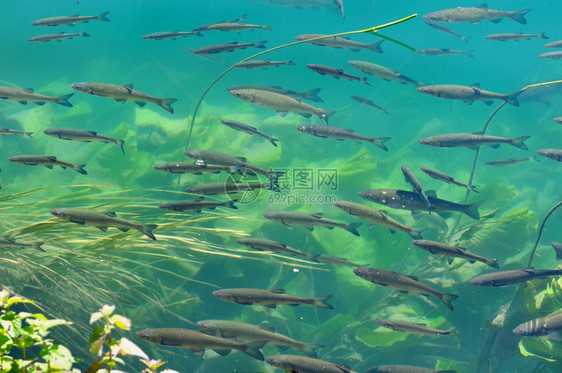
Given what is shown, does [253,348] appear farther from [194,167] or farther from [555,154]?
[555,154]

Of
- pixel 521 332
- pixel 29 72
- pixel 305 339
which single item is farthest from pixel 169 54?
pixel 521 332

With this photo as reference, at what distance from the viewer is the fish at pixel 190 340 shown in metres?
2.93

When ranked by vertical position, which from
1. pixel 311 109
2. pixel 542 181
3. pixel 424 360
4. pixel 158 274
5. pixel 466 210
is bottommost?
pixel 542 181

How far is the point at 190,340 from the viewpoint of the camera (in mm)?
2953

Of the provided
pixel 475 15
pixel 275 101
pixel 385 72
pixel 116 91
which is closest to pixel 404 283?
pixel 275 101

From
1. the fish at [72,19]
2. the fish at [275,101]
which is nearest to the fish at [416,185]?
the fish at [275,101]

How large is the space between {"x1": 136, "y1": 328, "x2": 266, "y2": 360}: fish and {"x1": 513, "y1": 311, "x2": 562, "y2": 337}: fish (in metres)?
2.71

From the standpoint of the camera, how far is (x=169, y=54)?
25938 millimetres

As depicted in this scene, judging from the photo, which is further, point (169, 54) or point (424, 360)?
point (169, 54)

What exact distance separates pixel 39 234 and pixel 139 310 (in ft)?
4.94

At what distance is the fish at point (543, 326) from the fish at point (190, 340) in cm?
271

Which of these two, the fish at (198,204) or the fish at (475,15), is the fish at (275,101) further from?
the fish at (475,15)

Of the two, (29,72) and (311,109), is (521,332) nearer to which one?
(311,109)

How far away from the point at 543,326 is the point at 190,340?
338cm
